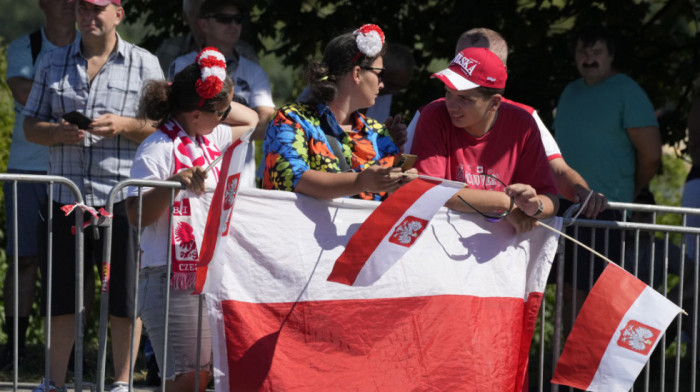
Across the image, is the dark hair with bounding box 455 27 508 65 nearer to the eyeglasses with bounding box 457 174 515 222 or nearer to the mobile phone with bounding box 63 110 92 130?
the eyeglasses with bounding box 457 174 515 222

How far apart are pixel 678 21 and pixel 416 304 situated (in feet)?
16.3

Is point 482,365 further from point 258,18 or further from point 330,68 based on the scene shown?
point 258,18

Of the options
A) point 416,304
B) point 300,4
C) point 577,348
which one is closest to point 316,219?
point 416,304

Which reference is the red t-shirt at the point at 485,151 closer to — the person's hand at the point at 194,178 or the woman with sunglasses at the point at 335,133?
the woman with sunglasses at the point at 335,133

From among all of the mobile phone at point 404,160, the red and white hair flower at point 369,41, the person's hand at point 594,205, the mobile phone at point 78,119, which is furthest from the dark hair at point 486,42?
the mobile phone at point 78,119

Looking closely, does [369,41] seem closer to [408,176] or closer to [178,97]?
[408,176]

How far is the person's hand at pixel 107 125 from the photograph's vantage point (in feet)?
17.8

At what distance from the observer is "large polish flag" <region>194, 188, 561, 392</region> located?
4.47 m

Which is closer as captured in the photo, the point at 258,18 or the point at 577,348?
the point at 577,348

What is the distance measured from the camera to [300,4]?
8594 millimetres

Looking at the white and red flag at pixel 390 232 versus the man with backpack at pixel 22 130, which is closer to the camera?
the white and red flag at pixel 390 232

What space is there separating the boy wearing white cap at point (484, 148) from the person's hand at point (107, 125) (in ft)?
5.35

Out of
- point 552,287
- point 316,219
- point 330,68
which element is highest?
point 330,68

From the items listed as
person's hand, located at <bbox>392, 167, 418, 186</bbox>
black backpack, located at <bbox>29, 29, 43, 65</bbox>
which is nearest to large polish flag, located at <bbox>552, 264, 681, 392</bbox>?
person's hand, located at <bbox>392, 167, 418, 186</bbox>
